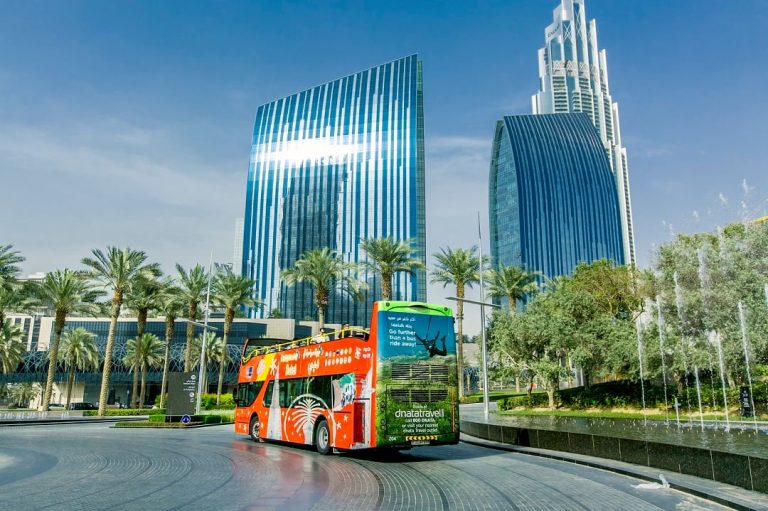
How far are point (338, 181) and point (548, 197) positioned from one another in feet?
261

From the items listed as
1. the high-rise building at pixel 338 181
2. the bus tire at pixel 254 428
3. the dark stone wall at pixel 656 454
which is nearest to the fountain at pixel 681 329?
the dark stone wall at pixel 656 454

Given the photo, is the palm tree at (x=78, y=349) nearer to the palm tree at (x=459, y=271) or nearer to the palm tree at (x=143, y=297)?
the palm tree at (x=143, y=297)

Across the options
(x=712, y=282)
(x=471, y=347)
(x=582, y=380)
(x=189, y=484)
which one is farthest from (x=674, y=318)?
(x=471, y=347)

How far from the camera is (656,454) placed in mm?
13133

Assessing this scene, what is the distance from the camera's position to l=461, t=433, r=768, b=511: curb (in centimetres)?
913

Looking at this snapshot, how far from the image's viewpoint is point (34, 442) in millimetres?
22766

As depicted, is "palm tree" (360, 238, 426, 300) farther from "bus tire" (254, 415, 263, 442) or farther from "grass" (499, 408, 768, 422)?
"bus tire" (254, 415, 263, 442)

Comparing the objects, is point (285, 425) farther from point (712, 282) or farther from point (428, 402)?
point (712, 282)

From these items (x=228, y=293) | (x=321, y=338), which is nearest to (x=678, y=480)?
(x=321, y=338)

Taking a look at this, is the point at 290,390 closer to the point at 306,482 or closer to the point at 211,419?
the point at 306,482

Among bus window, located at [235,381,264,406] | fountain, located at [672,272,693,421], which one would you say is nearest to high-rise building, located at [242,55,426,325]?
fountain, located at [672,272,693,421]

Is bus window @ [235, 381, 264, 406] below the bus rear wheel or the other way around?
the other way around

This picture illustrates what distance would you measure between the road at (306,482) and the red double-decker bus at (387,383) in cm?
84

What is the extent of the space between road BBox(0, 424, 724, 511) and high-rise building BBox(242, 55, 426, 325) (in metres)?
116
